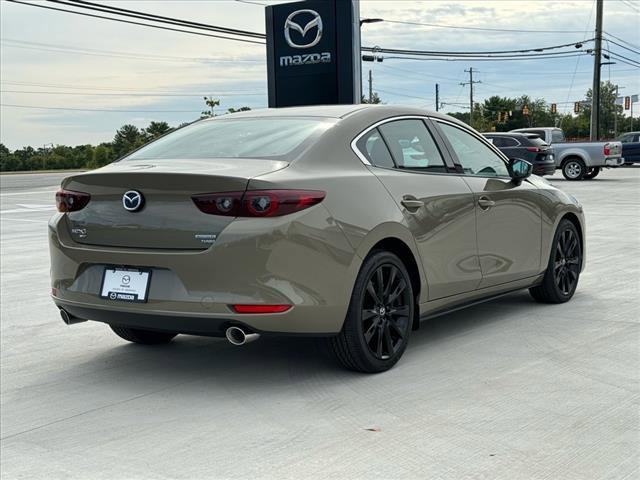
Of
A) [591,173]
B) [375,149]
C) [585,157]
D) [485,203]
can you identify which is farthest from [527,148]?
[375,149]

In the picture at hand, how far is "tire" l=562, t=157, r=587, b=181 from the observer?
28047mm

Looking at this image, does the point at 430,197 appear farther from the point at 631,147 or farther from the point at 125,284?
the point at 631,147

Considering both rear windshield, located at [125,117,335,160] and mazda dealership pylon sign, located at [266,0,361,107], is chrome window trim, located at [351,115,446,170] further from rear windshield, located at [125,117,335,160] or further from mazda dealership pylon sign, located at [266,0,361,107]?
mazda dealership pylon sign, located at [266,0,361,107]

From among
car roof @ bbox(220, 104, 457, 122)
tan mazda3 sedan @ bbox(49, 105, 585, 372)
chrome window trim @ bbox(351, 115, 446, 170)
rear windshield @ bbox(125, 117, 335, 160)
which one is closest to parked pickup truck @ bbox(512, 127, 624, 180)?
tan mazda3 sedan @ bbox(49, 105, 585, 372)

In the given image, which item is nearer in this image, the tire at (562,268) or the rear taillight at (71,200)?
the rear taillight at (71,200)

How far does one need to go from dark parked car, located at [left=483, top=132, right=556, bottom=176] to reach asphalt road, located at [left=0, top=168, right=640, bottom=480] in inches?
753

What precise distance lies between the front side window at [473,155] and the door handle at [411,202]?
83 centimetres

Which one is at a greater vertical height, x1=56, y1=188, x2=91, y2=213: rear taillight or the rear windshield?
the rear windshield

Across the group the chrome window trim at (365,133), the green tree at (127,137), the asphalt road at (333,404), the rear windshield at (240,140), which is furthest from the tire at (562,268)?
the green tree at (127,137)

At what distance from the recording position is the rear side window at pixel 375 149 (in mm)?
4891

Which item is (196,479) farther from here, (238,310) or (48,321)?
(48,321)

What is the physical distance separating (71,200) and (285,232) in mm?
1408

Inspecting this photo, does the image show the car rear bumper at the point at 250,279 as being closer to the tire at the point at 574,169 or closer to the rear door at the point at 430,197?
the rear door at the point at 430,197

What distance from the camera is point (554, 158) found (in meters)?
28.7
